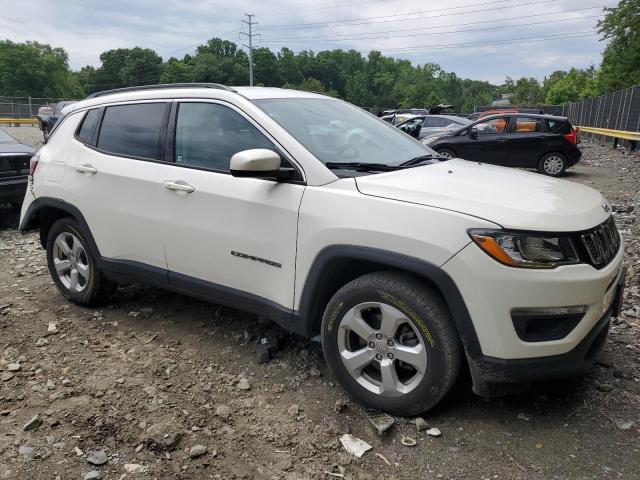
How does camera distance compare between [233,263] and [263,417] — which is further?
[233,263]

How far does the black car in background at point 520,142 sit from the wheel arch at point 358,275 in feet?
33.6

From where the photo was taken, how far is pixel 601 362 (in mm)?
3420

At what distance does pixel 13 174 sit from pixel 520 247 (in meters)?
7.37

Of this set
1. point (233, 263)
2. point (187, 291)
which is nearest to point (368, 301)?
point (233, 263)

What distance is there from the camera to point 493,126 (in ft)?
43.6

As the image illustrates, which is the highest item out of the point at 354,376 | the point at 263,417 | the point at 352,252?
the point at 352,252

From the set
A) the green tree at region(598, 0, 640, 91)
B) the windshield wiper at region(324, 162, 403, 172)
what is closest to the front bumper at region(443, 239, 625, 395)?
the windshield wiper at region(324, 162, 403, 172)

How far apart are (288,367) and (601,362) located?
2.02 m

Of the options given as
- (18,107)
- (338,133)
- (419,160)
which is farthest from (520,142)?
(18,107)

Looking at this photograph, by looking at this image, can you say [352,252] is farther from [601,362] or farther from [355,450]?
[601,362]

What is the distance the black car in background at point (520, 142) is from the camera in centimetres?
1266

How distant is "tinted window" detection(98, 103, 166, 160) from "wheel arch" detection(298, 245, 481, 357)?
1580 mm

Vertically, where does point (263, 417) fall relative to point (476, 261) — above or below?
below

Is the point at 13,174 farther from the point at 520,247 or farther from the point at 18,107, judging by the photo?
the point at 18,107
